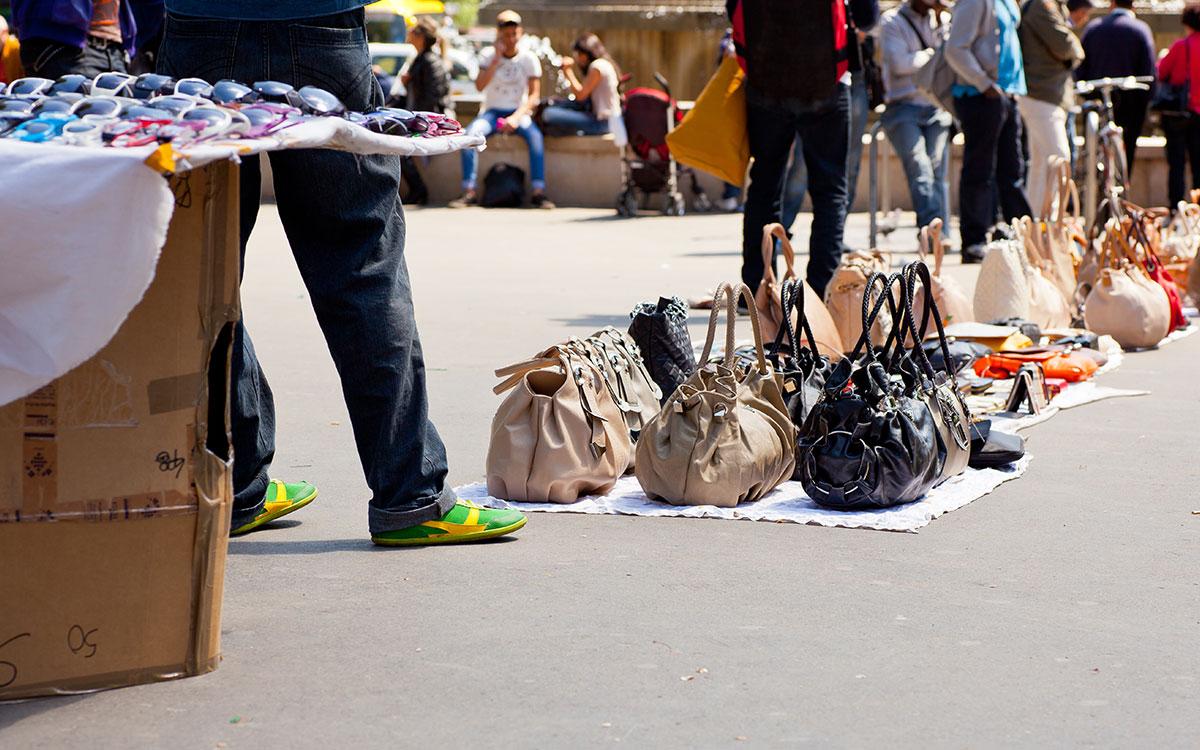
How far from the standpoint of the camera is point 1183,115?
47.1ft

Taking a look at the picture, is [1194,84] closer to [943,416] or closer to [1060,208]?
[1060,208]

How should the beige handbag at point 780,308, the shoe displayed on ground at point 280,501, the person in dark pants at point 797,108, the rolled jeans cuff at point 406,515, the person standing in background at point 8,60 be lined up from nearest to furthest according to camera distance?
the rolled jeans cuff at point 406,515
the shoe displayed on ground at point 280,501
the beige handbag at point 780,308
the person in dark pants at point 797,108
the person standing in background at point 8,60

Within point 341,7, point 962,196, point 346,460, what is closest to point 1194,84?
point 962,196

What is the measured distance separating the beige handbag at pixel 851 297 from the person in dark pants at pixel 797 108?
1.00 m

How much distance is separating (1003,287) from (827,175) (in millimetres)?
1015

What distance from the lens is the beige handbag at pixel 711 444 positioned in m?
4.86

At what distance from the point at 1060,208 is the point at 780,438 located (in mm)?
4242

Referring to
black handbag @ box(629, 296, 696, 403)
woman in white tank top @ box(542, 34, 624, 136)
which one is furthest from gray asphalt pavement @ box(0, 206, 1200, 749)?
woman in white tank top @ box(542, 34, 624, 136)

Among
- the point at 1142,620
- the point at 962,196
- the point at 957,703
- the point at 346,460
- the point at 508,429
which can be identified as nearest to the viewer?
the point at 957,703

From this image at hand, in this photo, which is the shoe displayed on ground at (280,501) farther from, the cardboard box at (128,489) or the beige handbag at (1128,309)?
the beige handbag at (1128,309)

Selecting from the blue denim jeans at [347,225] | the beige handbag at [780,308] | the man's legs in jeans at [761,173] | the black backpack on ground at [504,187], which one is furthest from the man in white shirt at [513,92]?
the blue denim jeans at [347,225]

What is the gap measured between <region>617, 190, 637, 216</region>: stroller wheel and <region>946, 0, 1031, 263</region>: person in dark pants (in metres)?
4.56

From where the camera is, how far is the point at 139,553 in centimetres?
333

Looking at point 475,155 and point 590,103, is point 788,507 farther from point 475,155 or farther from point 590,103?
point 475,155
